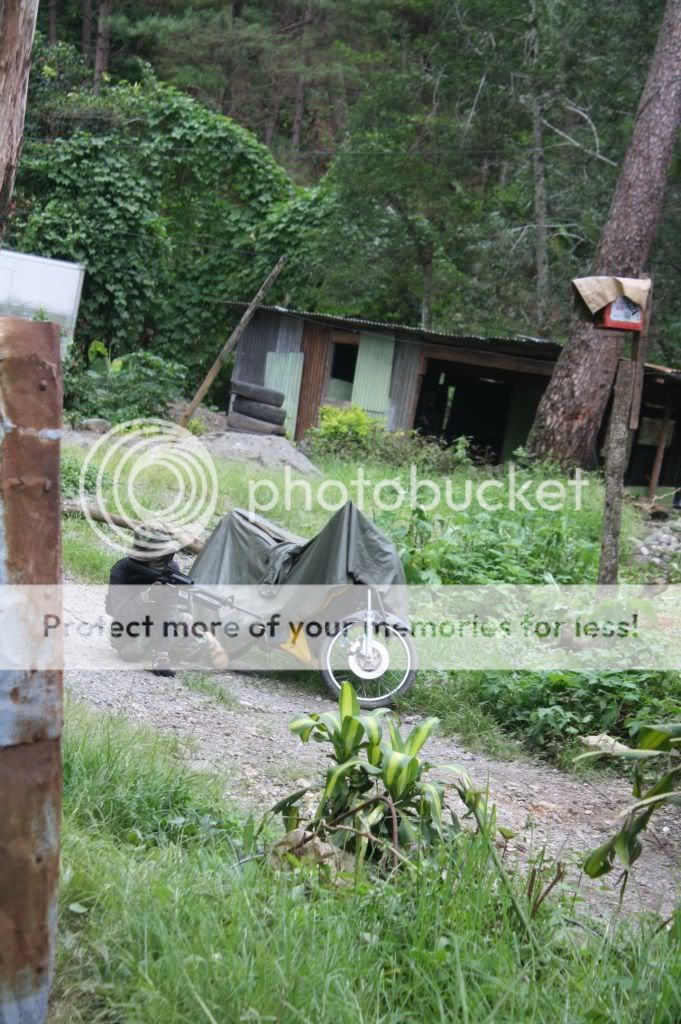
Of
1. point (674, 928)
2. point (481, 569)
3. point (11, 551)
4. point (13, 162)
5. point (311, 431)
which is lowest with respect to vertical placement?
point (311, 431)

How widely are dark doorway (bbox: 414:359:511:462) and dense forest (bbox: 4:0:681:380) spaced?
4.30 feet

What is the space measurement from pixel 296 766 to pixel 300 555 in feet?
6.31

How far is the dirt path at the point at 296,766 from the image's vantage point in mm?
4895

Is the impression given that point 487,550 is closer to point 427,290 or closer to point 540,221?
point 540,221

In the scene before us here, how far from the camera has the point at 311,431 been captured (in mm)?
18547

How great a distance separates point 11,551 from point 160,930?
1119 millimetres

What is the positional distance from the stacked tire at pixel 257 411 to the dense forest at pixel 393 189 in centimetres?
431

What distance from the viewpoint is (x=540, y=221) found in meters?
22.3

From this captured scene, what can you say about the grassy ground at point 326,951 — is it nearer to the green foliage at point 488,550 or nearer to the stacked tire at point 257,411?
the green foliage at point 488,550

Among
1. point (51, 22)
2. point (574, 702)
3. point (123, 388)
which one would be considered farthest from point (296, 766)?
point (51, 22)

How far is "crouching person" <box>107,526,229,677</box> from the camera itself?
6.64 metres

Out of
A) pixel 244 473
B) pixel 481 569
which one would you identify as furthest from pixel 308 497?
pixel 481 569

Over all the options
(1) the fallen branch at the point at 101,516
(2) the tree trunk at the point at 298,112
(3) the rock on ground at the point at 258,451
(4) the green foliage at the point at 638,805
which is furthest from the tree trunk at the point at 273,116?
(4) the green foliage at the point at 638,805

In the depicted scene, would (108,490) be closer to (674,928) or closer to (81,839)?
(81,839)
